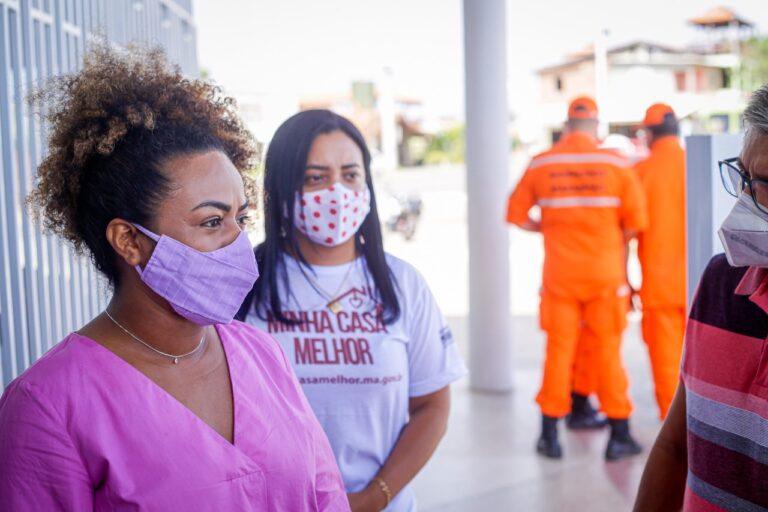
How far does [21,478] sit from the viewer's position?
1.18 metres

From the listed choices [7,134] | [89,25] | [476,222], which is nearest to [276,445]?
[7,134]

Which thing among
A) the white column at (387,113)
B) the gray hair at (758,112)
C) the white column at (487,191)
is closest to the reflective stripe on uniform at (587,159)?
the white column at (487,191)

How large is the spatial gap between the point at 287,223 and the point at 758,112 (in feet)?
3.77

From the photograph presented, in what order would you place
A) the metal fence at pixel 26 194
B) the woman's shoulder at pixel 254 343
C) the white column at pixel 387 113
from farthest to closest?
the white column at pixel 387 113
the metal fence at pixel 26 194
the woman's shoulder at pixel 254 343

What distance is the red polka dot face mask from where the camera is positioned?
2057 mm

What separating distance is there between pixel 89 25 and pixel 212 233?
178cm

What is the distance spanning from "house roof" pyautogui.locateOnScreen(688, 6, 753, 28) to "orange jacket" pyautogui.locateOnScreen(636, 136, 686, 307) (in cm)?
5830

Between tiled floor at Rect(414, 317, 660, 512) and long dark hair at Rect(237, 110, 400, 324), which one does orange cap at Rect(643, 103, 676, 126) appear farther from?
long dark hair at Rect(237, 110, 400, 324)

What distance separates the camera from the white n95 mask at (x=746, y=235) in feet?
4.50

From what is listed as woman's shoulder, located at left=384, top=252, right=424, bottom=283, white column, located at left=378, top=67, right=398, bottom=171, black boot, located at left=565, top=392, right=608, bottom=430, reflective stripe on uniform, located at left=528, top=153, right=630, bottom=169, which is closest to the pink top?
woman's shoulder, located at left=384, top=252, right=424, bottom=283

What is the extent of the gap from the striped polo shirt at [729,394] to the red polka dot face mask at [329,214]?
90cm

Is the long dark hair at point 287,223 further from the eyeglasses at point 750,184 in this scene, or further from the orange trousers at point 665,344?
the orange trousers at point 665,344

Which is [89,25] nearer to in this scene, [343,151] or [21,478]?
[343,151]

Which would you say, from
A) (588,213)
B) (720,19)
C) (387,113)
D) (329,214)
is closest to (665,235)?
(588,213)
